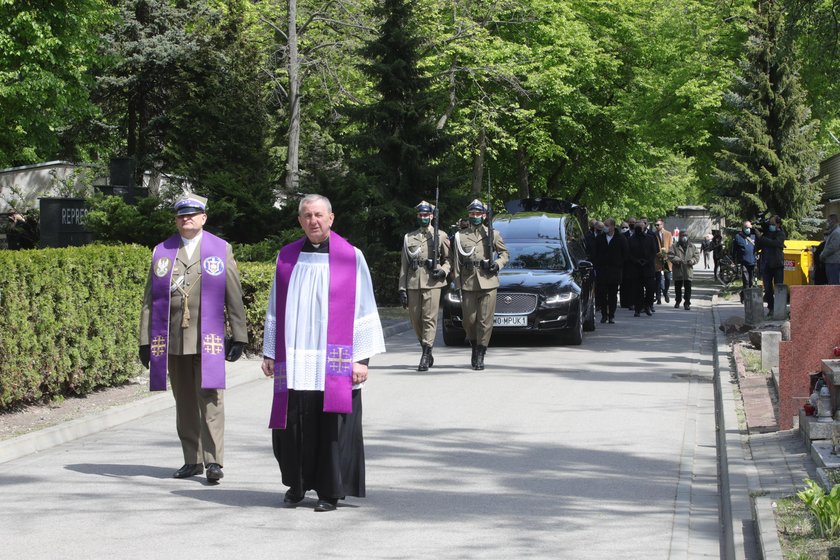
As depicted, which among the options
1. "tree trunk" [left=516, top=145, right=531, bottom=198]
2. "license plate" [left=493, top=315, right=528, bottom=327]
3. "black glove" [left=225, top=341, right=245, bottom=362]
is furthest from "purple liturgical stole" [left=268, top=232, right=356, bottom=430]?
"tree trunk" [left=516, top=145, right=531, bottom=198]

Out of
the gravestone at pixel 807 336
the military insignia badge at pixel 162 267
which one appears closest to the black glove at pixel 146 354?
the military insignia badge at pixel 162 267

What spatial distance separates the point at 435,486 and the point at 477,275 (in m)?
Answer: 7.25

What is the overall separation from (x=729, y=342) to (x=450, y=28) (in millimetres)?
24526

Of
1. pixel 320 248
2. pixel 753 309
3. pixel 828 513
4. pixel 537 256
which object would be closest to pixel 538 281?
pixel 537 256

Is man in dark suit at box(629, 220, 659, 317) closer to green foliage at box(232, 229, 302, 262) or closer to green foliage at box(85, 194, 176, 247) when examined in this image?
green foliage at box(232, 229, 302, 262)

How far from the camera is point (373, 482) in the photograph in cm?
866

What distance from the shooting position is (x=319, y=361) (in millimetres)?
7703

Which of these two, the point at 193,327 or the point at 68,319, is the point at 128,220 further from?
the point at 193,327

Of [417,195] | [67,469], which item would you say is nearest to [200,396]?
[67,469]

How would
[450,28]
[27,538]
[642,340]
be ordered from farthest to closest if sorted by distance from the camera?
[450,28], [642,340], [27,538]

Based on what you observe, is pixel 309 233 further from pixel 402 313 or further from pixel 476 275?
pixel 402 313

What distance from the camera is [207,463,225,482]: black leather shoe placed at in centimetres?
852

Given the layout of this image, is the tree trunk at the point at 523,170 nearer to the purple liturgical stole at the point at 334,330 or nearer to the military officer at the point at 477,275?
the military officer at the point at 477,275

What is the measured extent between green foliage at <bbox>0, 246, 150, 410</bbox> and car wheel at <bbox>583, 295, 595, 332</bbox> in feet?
29.3
